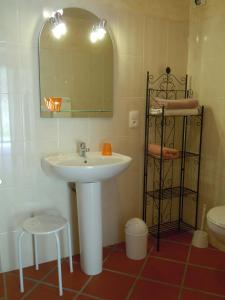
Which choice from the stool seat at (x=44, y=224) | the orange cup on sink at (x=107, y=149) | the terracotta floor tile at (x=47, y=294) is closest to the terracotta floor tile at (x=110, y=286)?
the terracotta floor tile at (x=47, y=294)

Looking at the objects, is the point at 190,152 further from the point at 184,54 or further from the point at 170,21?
the point at 170,21

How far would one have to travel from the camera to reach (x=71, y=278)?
73.8 inches

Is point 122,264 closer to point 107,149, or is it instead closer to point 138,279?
point 138,279

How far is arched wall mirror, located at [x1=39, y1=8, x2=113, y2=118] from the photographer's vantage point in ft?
6.03

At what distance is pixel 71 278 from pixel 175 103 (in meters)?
1.46

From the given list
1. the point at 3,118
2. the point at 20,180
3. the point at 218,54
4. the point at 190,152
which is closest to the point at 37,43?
the point at 3,118

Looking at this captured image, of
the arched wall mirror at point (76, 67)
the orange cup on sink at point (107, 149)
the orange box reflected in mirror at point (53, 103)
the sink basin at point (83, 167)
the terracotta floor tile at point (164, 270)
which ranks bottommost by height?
the terracotta floor tile at point (164, 270)

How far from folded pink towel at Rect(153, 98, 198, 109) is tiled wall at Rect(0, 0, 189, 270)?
207 mm

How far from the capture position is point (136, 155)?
230cm

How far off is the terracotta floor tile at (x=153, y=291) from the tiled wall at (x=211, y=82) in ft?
2.76

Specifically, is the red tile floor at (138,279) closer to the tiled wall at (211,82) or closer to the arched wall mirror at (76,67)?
the tiled wall at (211,82)

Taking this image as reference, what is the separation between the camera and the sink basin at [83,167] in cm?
158

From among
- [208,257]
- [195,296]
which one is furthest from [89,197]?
[208,257]

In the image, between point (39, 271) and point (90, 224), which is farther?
point (39, 271)
